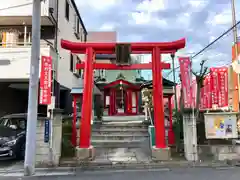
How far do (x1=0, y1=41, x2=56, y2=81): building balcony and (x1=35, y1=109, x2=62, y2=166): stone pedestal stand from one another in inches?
178

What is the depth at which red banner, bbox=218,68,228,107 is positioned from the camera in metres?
13.0

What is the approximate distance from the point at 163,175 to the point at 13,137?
5572 millimetres

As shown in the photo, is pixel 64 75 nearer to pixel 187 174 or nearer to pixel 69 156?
pixel 69 156

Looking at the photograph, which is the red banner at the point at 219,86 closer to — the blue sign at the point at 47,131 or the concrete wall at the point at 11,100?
the blue sign at the point at 47,131

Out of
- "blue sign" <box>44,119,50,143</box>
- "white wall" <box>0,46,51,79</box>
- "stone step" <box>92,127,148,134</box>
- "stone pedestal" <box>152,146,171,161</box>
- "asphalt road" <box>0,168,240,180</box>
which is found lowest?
"asphalt road" <box>0,168,240,180</box>

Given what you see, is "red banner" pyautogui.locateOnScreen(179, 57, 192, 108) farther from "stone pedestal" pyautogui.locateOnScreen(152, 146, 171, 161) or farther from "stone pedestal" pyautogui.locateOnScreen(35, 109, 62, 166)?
"stone pedestal" pyautogui.locateOnScreen(35, 109, 62, 166)

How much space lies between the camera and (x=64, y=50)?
16.8 m

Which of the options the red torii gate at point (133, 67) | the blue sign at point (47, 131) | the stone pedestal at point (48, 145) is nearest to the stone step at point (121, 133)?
the red torii gate at point (133, 67)

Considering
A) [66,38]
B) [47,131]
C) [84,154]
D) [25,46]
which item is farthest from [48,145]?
[66,38]

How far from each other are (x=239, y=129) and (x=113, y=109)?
12723 millimetres

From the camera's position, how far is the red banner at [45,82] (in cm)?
879

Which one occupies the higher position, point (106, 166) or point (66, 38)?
point (66, 38)

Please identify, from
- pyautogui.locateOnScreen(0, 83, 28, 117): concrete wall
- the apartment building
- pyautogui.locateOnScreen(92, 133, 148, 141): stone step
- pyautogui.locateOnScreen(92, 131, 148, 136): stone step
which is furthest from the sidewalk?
pyautogui.locateOnScreen(0, 83, 28, 117): concrete wall

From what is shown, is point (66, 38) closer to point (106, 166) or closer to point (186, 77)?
point (186, 77)
